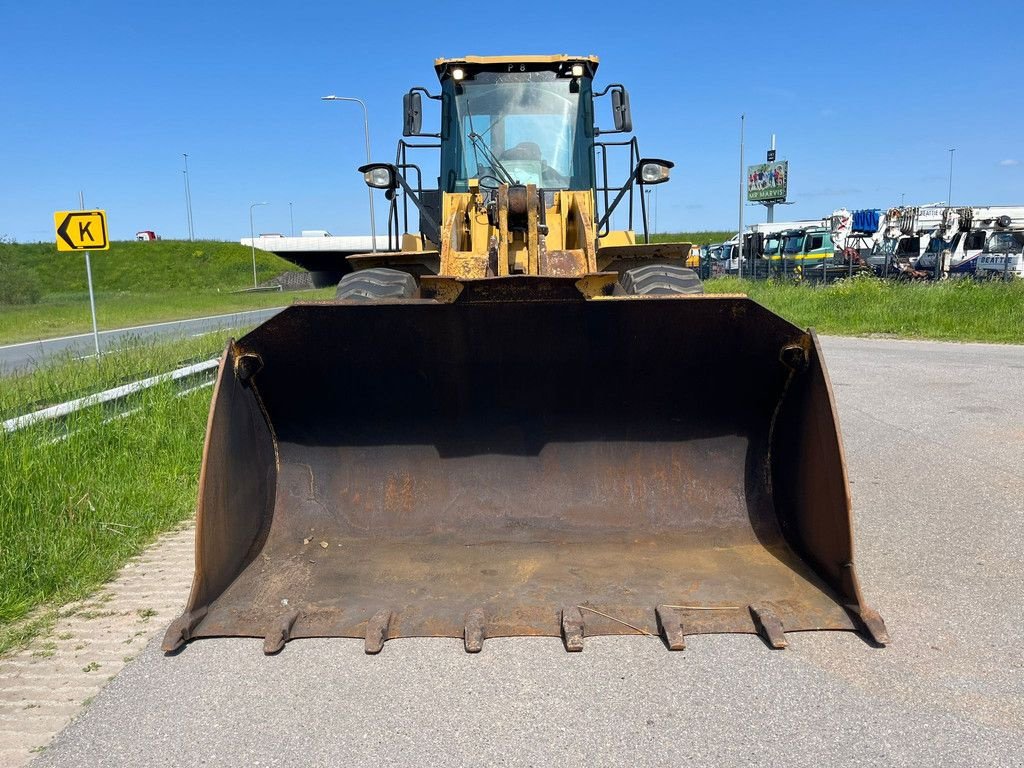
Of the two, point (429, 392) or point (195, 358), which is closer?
point (429, 392)

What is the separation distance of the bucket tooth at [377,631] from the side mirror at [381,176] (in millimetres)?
3728

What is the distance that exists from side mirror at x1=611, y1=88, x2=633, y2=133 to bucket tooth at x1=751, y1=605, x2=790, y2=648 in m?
4.18

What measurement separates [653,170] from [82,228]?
8.29 metres

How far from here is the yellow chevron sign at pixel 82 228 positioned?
1119 centimetres

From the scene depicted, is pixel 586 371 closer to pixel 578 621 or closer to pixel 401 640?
pixel 578 621

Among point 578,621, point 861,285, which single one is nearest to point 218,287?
point 861,285

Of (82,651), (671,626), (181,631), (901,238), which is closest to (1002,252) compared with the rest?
(901,238)

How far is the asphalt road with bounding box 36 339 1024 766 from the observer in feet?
8.91

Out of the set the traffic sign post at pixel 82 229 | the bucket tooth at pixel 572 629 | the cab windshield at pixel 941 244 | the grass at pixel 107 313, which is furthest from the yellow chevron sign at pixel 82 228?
the cab windshield at pixel 941 244

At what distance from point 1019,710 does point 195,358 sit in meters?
8.72

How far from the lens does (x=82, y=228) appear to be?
36.9 feet

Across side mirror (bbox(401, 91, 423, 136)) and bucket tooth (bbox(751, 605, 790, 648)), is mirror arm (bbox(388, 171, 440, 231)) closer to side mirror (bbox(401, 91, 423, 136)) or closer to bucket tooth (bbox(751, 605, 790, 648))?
side mirror (bbox(401, 91, 423, 136))

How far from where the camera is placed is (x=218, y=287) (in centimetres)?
5703

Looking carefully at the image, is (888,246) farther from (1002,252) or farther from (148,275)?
(148,275)
